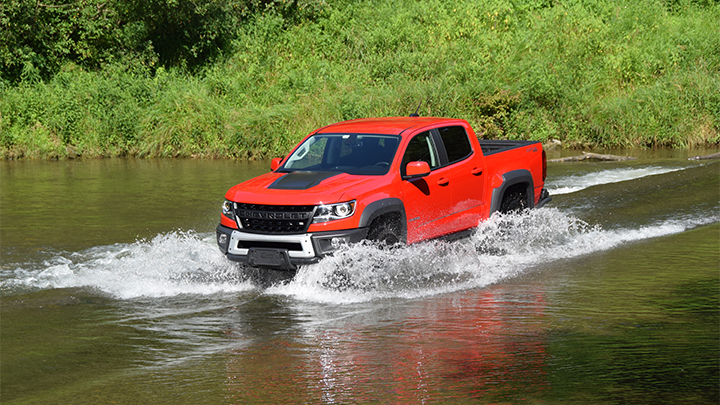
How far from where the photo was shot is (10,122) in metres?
25.5

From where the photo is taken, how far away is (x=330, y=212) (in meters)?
8.58

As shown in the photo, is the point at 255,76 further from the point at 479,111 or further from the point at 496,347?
the point at 496,347

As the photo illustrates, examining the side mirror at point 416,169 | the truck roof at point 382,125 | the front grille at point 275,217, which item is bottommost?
the front grille at point 275,217

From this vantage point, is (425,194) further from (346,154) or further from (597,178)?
(597,178)

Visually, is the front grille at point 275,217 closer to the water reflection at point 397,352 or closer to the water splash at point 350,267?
the water splash at point 350,267

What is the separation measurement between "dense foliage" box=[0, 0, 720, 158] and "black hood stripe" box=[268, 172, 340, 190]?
14.1m

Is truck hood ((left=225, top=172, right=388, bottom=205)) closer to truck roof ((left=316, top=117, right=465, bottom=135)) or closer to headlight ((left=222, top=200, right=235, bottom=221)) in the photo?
headlight ((left=222, top=200, right=235, bottom=221))

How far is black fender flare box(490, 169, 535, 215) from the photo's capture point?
35.2 ft

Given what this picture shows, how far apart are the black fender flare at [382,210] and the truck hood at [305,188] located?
0.62ft

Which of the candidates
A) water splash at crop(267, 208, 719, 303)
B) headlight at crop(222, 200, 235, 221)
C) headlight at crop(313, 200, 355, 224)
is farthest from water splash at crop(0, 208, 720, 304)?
headlight at crop(222, 200, 235, 221)

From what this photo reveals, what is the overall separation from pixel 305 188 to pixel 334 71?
20.0m

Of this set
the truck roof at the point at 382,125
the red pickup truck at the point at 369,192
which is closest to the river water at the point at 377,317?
the red pickup truck at the point at 369,192

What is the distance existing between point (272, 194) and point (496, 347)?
3.06 m

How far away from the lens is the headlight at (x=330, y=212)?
8.57 metres
